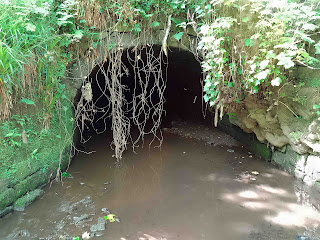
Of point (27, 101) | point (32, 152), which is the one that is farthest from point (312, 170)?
point (27, 101)

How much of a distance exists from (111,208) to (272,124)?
2.92m

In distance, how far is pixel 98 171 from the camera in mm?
4625

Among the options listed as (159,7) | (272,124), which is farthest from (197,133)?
(159,7)

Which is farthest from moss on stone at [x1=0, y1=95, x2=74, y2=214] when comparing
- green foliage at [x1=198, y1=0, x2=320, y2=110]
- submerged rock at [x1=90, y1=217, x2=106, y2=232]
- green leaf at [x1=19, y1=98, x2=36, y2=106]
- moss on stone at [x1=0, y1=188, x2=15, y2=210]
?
green foliage at [x1=198, y1=0, x2=320, y2=110]

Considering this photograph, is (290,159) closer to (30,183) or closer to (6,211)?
(30,183)

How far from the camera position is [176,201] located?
3.74 meters

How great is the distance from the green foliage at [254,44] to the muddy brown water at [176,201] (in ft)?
4.43

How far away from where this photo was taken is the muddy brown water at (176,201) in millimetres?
3125

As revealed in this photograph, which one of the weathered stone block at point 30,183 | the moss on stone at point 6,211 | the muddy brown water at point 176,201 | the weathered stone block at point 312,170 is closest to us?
the muddy brown water at point 176,201

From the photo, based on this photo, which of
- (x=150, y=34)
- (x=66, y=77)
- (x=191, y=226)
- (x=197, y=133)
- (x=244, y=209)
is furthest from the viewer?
(x=197, y=133)

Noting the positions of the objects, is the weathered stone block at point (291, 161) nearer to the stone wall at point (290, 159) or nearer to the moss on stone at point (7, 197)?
the stone wall at point (290, 159)

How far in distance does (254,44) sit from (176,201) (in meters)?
2.49

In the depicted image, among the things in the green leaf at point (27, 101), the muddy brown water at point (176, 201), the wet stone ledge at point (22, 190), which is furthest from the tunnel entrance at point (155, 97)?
the green leaf at point (27, 101)

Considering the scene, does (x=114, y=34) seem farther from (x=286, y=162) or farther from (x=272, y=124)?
(x=286, y=162)
